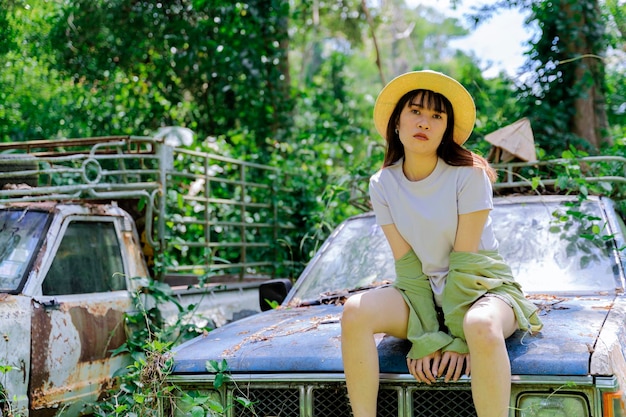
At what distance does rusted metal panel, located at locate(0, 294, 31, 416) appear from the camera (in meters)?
4.31

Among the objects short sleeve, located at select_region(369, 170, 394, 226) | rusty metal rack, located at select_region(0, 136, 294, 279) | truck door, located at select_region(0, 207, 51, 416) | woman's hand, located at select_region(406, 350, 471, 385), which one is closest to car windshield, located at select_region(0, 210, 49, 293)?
truck door, located at select_region(0, 207, 51, 416)

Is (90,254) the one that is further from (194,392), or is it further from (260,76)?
(260,76)

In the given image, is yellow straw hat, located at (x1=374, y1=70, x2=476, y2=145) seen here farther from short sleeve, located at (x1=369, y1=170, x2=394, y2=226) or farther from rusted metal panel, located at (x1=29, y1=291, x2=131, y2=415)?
rusted metal panel, located at (x1=29, y1=291, x2=131, y2=415)

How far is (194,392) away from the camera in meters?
3.42

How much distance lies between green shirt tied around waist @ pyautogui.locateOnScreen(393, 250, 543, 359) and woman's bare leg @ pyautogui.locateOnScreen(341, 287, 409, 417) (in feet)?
0.21

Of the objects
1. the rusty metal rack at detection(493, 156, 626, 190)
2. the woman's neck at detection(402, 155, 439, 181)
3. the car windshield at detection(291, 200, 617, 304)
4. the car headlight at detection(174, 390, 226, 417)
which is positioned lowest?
the car headlight at detection(174, 390, 226, 417)

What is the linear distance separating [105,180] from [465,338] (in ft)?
17.4

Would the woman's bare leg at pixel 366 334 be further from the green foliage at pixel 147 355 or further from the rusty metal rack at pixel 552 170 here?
the rusty metal rack at pixel 552 170

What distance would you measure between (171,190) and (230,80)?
4462 millimetres

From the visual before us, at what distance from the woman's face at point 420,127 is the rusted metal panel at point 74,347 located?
2.49 meters

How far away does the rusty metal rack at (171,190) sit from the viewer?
5613 millimetres

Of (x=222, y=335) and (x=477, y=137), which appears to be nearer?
(x=222, y=335)

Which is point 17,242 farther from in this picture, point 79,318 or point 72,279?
point 79,318

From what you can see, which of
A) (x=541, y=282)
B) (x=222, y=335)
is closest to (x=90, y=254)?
(x=222, y=335)
